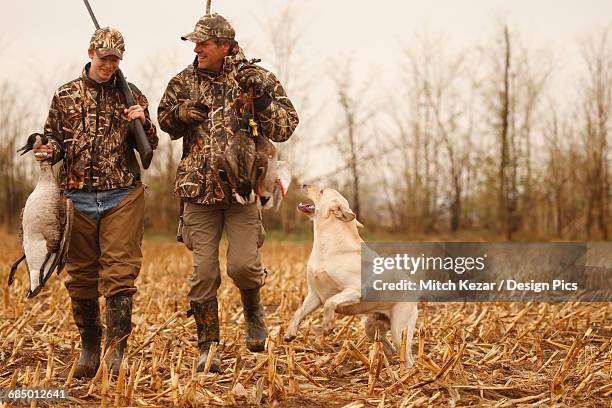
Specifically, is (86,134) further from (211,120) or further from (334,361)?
(334,361)

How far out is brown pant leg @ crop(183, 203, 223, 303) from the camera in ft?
18.2

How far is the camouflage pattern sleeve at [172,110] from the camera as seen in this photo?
546 centimetres

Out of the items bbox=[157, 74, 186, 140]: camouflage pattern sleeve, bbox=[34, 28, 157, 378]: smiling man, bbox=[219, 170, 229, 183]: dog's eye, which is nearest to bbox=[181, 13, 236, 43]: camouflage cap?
bbox=[157, 74, 186, 140]: camouflage pattern sleeve

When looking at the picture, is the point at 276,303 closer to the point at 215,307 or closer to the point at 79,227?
the point at 215,307

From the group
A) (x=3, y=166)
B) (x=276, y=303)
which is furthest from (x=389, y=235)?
(x=276, y=303)

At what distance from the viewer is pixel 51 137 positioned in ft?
17.4

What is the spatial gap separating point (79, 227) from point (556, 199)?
27.5 meters

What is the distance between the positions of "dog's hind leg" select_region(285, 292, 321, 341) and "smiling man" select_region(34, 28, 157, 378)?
1.16m

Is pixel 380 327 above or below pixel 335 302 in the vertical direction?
below

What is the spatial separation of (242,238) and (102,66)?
158cm

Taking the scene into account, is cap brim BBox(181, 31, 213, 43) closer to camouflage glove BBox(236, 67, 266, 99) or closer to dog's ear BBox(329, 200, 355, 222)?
camouflage glove BBox(236, 67, 266, 99)

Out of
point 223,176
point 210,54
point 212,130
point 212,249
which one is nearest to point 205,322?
point 212,249

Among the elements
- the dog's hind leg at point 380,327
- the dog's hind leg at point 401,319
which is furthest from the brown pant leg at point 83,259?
the dog's hind leg at point 401,319

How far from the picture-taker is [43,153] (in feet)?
16.8
